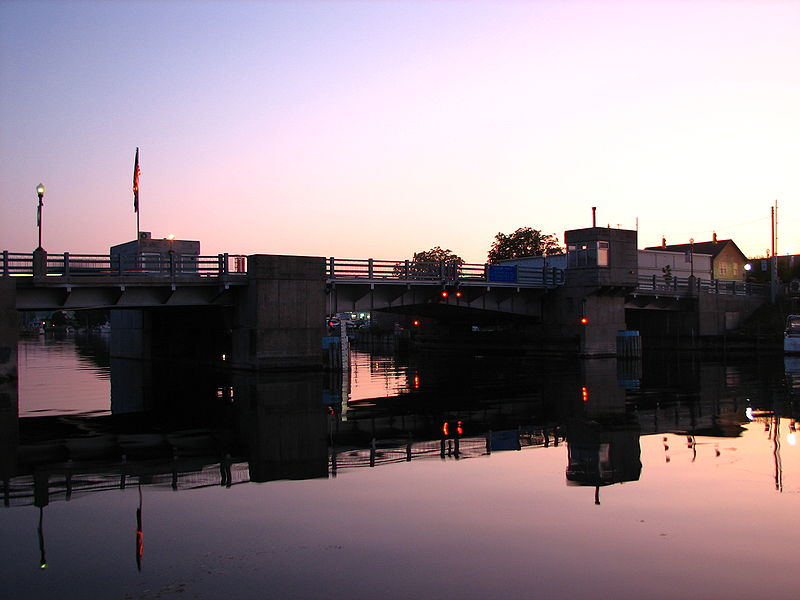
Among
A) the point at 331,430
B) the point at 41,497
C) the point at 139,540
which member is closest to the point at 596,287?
the point at 331,430

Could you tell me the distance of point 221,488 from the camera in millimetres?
15352

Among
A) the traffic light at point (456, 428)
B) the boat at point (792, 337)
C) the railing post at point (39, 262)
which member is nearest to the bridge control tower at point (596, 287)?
the boat at point (792, 337)

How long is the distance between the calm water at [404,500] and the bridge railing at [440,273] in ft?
63.1

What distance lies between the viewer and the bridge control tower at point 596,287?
5634 cm

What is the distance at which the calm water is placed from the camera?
32.6ft

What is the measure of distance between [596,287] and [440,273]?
11.5 m

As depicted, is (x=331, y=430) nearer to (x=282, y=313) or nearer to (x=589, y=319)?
(x=282, y=313)

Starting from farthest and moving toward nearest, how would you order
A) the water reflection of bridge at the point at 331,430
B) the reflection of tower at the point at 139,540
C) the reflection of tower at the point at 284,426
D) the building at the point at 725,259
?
the building at the point at 725,259
the reflection of tower at the point at 284,426
the water reflection of bridge at the point at 331,430
the reflection of tower at the point at 139,540

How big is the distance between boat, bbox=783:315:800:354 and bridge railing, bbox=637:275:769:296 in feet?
26.6

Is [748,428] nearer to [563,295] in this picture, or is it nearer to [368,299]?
[368,299]

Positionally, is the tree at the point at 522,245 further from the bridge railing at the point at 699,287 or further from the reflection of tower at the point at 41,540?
the reflection of tower at the point at 41,540

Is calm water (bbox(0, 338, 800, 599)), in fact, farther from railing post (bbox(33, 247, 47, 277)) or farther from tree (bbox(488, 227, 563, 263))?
tree (bbox(488, 227, 563, 263))

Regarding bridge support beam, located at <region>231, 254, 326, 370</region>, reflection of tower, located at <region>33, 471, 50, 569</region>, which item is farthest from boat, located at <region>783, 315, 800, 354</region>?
reflection of tower, located at <region>33, 471, 50, 569</region>

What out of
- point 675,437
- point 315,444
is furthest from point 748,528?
point 315,444
